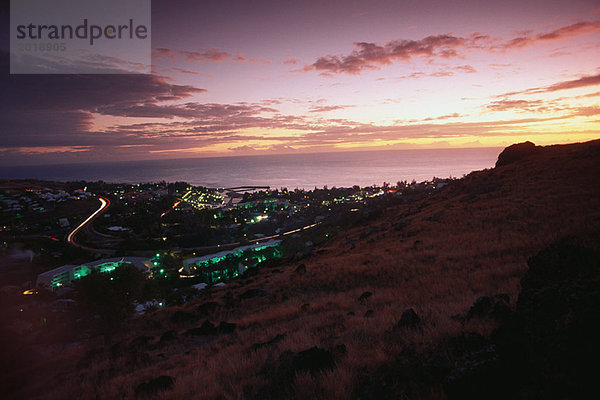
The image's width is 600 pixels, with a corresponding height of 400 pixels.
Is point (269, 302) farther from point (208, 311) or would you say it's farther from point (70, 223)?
point (70, 223)

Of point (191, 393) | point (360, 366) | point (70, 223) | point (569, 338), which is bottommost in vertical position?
point (70, 223)

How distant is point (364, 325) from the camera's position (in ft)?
25.5

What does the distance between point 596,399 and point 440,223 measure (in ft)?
79.0

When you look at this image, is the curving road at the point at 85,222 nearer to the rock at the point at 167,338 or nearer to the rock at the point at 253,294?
the rock at the point at 253,294

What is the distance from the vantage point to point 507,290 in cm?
818

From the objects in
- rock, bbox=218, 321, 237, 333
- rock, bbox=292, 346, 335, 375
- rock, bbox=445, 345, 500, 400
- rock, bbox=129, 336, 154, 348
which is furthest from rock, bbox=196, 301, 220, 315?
rock, bbox=445, 345, 500, 400

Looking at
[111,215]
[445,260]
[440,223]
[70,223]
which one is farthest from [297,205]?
[445,260]

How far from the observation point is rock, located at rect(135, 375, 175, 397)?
6.90 meters

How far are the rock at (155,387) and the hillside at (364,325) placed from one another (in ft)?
0.10

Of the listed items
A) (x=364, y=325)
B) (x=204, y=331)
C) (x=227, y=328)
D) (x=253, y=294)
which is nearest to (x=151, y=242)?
(x=253, y=294)

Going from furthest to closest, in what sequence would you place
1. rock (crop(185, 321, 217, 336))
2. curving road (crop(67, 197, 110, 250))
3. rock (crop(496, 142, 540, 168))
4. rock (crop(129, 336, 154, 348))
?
1. curving road (crop(67, 197, 110, 250))
2. rock (crop(496, 142, 540, 168))
3. rock (crop(129, 336, 154, 348))
4. rock (crop(185, 321, 217, 336))

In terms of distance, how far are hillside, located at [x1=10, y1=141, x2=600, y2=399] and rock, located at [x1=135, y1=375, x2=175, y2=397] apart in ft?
0.10

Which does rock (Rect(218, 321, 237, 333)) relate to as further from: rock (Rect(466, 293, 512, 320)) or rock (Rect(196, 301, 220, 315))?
rock (Rect(466, 293, 512, 320))

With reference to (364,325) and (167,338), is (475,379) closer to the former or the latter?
(364,325)
